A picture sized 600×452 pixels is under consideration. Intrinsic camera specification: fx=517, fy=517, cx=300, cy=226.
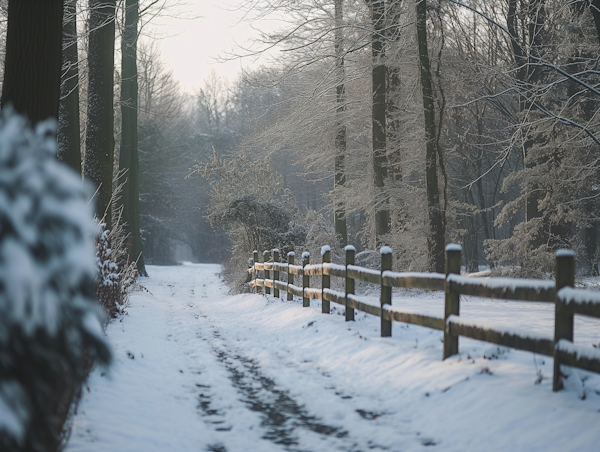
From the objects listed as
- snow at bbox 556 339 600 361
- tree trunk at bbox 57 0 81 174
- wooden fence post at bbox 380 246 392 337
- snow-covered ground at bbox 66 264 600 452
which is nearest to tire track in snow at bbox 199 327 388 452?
snow-covered ground at bbox 66 264 600 452

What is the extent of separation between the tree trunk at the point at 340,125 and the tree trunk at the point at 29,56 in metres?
10.5

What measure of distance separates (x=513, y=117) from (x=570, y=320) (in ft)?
60.3

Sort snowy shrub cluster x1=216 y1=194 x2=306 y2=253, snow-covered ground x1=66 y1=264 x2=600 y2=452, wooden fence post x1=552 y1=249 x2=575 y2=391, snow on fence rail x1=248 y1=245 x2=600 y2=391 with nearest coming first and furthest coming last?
snow-covered ground x1=66 y1=264 x2=600 y2=452
snow on fence rail x1=248 y1=245 x2=600 y2=391
wooden fence post x1=552 y1=249 x2=575 y2=391
snowy shrub cluster x1=216 y1=194 x2=306 y2=253

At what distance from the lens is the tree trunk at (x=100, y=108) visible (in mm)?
11594

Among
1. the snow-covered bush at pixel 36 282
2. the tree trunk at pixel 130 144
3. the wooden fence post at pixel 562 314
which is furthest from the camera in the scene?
the tree trunk at pixel 130 144

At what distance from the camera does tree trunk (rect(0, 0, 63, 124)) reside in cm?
462

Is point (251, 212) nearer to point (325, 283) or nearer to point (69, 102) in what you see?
point (69, 102)

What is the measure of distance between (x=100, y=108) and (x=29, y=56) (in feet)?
24.3

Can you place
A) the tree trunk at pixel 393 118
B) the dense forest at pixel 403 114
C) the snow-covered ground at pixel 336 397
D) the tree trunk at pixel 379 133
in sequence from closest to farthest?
the snow-covered ground at pixel 336 397, the dense forest at pixel 403 114, the tree trunk at pixel 379 133, the tree trunk at pixel 393 118

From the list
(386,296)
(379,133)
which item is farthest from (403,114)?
(386,296)

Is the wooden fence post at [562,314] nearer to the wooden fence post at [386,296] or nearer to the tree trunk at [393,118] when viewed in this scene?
the wooden fence post at [386,296]

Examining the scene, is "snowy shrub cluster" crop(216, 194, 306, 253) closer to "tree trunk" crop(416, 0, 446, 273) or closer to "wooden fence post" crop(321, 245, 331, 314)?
"tree trunk" crop(416, 0, 446, 273)

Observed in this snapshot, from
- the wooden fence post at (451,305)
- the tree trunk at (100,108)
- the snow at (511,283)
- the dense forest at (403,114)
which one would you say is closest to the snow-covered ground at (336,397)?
the wooden fence post at (451,305)

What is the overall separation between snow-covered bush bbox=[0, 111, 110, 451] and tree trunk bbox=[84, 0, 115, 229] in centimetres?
996
